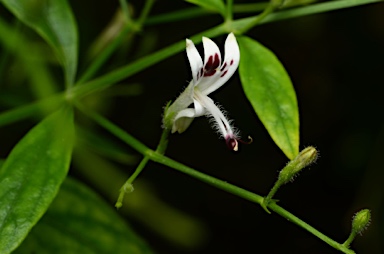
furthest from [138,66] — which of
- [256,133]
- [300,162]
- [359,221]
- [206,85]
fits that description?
[256,133]

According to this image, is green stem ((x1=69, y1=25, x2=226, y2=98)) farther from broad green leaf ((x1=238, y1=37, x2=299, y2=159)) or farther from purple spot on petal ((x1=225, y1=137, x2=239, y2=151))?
purple spot on petal ((x1=225, y1=137, x2=239, y2=151))

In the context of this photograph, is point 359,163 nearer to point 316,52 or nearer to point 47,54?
point 316,52

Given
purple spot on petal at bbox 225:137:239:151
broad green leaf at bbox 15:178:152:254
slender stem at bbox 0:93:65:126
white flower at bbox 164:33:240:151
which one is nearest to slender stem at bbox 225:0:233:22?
white flower at bbox 164:33:240:151

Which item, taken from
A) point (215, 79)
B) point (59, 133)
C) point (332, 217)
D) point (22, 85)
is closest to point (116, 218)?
point (59, 133)

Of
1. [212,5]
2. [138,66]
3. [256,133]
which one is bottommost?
[138,66]

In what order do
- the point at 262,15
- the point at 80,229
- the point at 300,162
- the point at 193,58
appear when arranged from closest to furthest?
the point at 193,58
the point at 300,162
the point at 262,15
the point at 80,229

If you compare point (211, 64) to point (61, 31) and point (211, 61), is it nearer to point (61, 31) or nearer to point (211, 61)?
point (211, 61)

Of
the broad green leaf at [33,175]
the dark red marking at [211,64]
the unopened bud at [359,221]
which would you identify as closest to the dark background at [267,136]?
the broad green leaf at [33,175]
